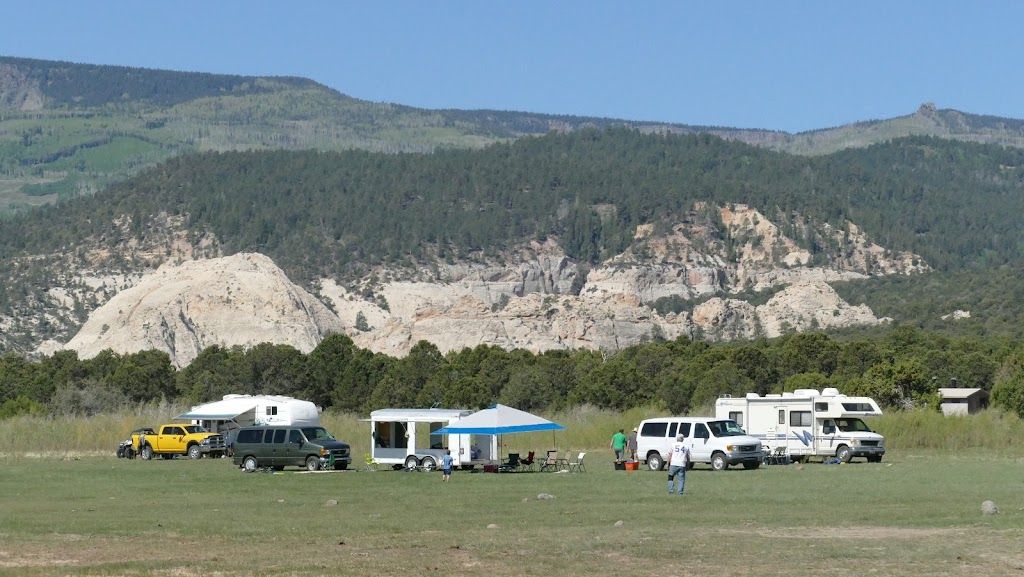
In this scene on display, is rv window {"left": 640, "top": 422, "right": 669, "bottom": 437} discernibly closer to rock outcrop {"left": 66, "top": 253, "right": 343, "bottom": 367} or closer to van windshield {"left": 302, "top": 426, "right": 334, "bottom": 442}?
van windshield {"left": 302, "top": 426, "right": 334, "bottom": 442}

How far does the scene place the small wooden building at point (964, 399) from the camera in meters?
80.6

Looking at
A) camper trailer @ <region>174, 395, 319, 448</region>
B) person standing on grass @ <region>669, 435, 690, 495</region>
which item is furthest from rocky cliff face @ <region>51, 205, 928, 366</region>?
person standing on grass @ <region>669, 435, 690, 495</region>

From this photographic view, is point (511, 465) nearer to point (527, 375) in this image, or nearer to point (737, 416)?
point (737, 416)

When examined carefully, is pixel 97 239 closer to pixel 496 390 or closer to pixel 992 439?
pixel 496 390

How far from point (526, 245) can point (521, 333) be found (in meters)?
51.0

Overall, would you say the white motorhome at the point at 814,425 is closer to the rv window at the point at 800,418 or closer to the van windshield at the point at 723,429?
the rv window at the point at 800,418

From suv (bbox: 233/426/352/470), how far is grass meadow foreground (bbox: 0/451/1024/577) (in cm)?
559

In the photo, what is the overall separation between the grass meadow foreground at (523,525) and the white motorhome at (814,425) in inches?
266

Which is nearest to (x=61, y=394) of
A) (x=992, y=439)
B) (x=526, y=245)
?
(x=992, y=439)

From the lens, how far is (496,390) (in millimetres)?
92125

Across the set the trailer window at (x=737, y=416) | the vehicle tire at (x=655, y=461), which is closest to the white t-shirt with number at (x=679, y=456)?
the vehicle tire at (x=655, y=461)

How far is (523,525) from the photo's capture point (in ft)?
91.7

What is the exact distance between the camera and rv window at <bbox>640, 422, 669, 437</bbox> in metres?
48.2

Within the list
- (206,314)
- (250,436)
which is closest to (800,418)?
(250,436)
